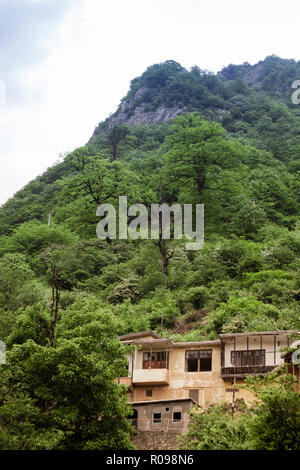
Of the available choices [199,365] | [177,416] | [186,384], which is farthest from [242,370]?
[177,416]

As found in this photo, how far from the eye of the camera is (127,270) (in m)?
42.3

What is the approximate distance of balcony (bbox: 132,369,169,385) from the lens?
89.8 ft

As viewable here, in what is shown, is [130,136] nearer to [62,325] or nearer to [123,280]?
[123,280]

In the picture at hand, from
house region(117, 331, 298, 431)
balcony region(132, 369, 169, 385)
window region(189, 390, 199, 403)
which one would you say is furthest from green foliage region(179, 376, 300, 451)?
balcony region(132, 369, 169, 385)

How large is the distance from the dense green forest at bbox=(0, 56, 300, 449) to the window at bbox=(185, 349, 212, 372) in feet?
6.14

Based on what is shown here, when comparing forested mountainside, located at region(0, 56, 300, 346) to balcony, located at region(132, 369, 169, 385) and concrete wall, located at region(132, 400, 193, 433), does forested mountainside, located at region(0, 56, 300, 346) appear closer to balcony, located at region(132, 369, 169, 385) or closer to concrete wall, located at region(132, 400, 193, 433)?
balcony, located at region(132, 369, 169, 385)

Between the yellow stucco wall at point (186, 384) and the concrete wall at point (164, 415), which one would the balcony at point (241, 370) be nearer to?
the yellow stucco wall at point (186, 384)

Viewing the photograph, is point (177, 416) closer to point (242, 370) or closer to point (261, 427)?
point (242, 370)

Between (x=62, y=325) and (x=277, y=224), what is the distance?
31.3 metres

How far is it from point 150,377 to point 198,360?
2.64 m

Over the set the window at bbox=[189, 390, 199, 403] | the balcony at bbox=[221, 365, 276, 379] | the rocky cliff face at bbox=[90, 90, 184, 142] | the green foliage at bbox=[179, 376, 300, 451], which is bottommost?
the green foliage at bbox=[179, 376, 300, 451]

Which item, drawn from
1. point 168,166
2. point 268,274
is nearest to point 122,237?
point 168,166

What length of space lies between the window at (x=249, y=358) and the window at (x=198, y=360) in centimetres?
135

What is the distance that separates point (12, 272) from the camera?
127 ft
